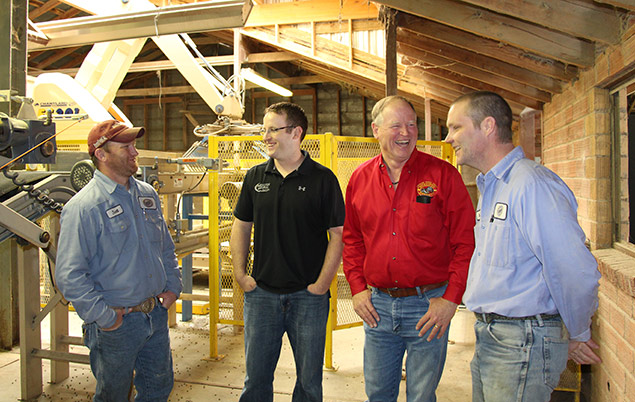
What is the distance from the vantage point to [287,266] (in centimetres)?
214

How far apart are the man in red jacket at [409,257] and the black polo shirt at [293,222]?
9.7 inches

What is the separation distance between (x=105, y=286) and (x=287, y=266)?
0.84m

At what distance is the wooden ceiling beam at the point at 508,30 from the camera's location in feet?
8.84

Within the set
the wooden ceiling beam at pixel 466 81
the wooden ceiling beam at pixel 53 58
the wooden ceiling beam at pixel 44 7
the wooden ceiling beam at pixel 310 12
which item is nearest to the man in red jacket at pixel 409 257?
the wooden ceiling beam at pixel 466 81

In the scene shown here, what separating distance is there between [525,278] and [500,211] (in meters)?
0.24

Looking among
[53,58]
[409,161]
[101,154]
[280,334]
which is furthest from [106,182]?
[53,58]

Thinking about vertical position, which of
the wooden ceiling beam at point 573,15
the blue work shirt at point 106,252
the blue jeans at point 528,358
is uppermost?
the wooden ceiling beam at point 573,15

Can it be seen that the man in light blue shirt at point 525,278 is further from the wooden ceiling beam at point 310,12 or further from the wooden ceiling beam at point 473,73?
the wooden ceiling beam at point 310,12

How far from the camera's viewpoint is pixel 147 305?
83.4 inches

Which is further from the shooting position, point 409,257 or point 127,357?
point 127,357

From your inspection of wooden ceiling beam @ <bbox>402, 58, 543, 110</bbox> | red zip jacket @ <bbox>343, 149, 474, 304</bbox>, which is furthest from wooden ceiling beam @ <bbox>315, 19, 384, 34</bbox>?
red zip jacket @ <bbox>343, 149, 474, 304</bbox>

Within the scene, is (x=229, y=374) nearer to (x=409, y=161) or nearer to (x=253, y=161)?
(x=253, y=161)

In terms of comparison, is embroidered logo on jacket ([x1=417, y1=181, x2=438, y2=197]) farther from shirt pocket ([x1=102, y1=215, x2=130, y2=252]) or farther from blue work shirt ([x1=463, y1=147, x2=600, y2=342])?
shirt pocket ([x1=102, y1=215, x2=130, y2=252])

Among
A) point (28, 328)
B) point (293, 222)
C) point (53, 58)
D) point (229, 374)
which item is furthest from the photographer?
point (53, 58)
